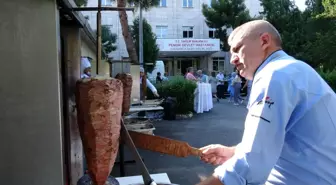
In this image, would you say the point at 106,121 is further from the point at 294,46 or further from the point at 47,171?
the point at 294,46

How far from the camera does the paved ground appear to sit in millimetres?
6035

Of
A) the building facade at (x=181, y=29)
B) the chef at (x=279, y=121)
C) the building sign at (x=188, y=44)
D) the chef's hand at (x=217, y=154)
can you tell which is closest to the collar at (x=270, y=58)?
the chef at (x=279, y=121)

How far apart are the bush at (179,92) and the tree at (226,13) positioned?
86.1 feet

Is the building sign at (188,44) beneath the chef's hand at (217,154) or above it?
above

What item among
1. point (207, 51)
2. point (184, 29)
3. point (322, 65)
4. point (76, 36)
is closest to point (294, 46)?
point (322, 65)

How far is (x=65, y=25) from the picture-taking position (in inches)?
108

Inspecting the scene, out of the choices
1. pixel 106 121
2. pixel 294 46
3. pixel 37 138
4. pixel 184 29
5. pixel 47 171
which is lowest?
pixel 47 171

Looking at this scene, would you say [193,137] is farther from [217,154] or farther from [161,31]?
[161,31]

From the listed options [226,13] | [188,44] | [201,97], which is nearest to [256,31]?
[201,97]

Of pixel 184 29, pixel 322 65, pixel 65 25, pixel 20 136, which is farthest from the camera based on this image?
pixel 184 29

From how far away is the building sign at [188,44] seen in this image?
36.4 meters

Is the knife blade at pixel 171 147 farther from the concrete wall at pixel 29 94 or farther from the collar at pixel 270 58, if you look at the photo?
the collar at pixel 270 58

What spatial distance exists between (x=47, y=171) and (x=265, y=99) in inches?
52.1

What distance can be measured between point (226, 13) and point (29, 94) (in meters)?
38.9
